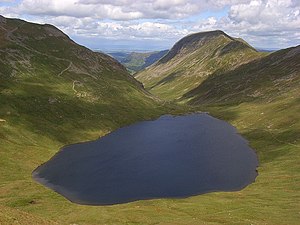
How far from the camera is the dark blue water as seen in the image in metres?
112

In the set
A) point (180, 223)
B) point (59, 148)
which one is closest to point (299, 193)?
point (180, 223)

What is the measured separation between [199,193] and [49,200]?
44.0 metres

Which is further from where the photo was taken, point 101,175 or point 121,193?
point 101,175

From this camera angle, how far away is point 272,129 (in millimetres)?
178500

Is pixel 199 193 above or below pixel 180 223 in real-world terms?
below

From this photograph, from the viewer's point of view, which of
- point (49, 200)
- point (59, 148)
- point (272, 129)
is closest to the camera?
point (49, 200)

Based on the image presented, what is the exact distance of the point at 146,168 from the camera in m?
135

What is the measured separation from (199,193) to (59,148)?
238ft

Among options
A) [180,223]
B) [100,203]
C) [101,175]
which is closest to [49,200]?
[100,203]

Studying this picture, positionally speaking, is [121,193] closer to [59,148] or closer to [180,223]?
[180,223]

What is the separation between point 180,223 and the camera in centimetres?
7231

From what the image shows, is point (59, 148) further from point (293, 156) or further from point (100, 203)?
point (293, 156)

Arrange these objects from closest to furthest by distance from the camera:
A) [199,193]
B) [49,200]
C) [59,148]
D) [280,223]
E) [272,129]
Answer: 1. [280,223]
2. [49,200]
3. [199,193]
4. [59,148]
5. [272,129]

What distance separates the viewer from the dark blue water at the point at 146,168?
11181cm
